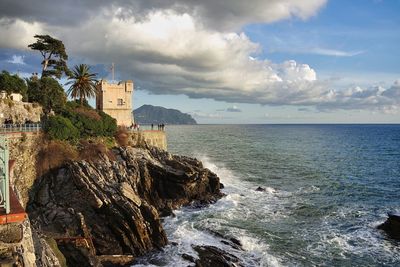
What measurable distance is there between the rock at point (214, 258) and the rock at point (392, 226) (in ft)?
49.1

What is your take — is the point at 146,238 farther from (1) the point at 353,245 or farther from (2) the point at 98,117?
(2) the point at 98,117

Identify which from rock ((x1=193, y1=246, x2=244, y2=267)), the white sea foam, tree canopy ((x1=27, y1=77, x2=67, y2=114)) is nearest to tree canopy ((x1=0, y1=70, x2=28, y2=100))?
tree canopy ((x1=27, y1=77, x2=67, y2=114))

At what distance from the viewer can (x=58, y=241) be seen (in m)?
21.5

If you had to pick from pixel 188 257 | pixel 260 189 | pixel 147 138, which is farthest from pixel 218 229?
pixel 147 138

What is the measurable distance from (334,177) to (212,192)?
79.4ft

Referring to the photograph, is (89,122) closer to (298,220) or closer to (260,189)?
(260,189)

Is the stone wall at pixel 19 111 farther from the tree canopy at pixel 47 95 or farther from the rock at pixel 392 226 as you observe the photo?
the rock at pixel 392 226

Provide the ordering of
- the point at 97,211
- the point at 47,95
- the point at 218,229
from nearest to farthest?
the point at 97,211 < the point at 218,229 < the point at 47,95

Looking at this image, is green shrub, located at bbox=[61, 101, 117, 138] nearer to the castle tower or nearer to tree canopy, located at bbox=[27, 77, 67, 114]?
tree canopy, located at bbox=[27, 77, 67, 114]

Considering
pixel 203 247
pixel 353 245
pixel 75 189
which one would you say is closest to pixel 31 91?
pixel 75 189

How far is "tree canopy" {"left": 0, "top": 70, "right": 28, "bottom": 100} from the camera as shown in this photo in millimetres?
40219

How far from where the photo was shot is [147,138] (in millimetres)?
53500

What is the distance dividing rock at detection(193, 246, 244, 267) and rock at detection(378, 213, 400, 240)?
14975 mm

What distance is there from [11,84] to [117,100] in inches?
723
